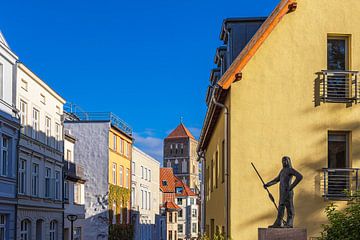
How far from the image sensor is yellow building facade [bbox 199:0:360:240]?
1719 centimetres

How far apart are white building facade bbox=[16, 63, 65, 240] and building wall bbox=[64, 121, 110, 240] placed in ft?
32.7

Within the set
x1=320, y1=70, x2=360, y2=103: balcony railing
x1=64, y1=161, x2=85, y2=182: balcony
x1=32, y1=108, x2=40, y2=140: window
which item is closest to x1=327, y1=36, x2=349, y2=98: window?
x1=320, y1=70, x2=360, y2=103: balcony railing

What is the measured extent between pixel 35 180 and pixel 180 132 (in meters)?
128

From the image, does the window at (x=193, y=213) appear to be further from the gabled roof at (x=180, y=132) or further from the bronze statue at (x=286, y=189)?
the bronze statue at (x=286, y=189)

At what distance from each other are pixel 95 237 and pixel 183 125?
11633 cm

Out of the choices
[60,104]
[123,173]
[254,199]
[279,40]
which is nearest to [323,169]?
[254,199]

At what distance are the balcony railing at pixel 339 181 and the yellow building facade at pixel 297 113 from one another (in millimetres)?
26

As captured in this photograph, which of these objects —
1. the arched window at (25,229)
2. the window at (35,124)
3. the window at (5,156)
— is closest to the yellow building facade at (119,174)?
the window at (35,124)

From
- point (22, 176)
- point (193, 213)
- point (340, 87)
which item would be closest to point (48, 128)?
point (22, 176)

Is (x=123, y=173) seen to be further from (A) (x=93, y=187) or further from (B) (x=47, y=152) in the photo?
(B) (x=47, y=152)

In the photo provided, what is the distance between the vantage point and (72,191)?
137 ft

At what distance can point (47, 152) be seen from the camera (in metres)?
34.9

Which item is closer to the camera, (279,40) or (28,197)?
(279,40)

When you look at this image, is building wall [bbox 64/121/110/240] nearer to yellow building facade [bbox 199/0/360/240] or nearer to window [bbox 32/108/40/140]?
window [bbox 32/108/40/140]
